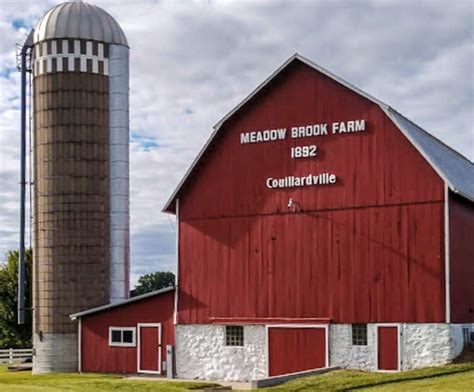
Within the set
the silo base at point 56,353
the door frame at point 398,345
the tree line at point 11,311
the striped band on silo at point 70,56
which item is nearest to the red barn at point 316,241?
the door frame at point 398,345

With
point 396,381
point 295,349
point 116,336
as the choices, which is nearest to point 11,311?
point 116,336

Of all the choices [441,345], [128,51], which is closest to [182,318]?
[441,345]

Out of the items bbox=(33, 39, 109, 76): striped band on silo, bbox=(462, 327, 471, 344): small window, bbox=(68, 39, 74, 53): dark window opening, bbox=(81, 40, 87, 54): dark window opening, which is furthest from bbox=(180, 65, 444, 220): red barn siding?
bbox=(68, 39, 74, 53): dark window opening

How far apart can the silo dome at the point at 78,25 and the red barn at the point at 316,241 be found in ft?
31.0

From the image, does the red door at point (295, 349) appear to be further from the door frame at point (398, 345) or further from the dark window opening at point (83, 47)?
the dark window opening at point (83, 47)

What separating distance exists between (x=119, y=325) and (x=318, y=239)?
9.06 metres

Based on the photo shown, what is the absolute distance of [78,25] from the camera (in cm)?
3800

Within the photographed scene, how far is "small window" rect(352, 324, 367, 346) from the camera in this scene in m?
28.5

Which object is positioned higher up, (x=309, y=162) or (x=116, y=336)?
(x=309, y=162)

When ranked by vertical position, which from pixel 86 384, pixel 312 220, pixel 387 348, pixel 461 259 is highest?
pixel 312 220

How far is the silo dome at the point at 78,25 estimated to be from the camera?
37.9 m

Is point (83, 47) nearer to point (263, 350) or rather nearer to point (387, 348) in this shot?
point (263, 350)

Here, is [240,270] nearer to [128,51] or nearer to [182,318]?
[182,318]

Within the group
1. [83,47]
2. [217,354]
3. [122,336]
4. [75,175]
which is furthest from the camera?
[83,47]
